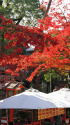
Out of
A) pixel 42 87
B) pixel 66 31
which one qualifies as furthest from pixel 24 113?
pixel 42 87

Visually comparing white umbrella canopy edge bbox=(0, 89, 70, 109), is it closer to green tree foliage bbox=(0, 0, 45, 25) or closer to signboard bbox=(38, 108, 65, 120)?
signboard bbox=(38, 108, 65, 120)

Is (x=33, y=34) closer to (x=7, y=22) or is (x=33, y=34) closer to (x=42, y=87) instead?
(x=7, y=22)

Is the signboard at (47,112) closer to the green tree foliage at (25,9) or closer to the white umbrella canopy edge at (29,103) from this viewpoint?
the white umbrella canopy edge at (29,103)

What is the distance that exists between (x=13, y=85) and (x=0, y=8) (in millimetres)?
8754

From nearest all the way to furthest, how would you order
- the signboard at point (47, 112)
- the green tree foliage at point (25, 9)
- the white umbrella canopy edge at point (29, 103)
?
1. the white umbrella canopy edge at point (29, 103)
2. the signboard at point (47, 112)
3. the green tree foliage at point (25, 9)

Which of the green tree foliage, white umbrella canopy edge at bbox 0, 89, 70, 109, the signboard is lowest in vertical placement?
the signboard


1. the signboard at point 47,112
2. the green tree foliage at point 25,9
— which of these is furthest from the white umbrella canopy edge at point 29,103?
the green tree foliage at point 25,9

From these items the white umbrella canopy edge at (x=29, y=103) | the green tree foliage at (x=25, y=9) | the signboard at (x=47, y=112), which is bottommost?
the signboard at (x=47, y=112)

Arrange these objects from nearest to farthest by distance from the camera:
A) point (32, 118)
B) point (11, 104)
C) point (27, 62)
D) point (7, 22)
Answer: point (7, 22) < point (11, 104) < point (32, 118) < point (27, 62)

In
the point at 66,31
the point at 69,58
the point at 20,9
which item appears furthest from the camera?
the point at 20,9

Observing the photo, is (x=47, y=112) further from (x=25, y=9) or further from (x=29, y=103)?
(x=25, y=9)

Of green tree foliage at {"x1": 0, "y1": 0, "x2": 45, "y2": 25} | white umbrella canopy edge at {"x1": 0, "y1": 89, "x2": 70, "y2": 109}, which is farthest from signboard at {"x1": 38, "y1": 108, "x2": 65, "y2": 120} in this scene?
green tree foliage at {"x1": 0, "y1": 0, "x2": 45, "y2": 25}

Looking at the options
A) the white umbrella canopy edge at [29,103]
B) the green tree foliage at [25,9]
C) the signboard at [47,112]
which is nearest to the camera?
the white umbrella canopy edge at [29,103]

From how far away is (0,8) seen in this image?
1697 cm
